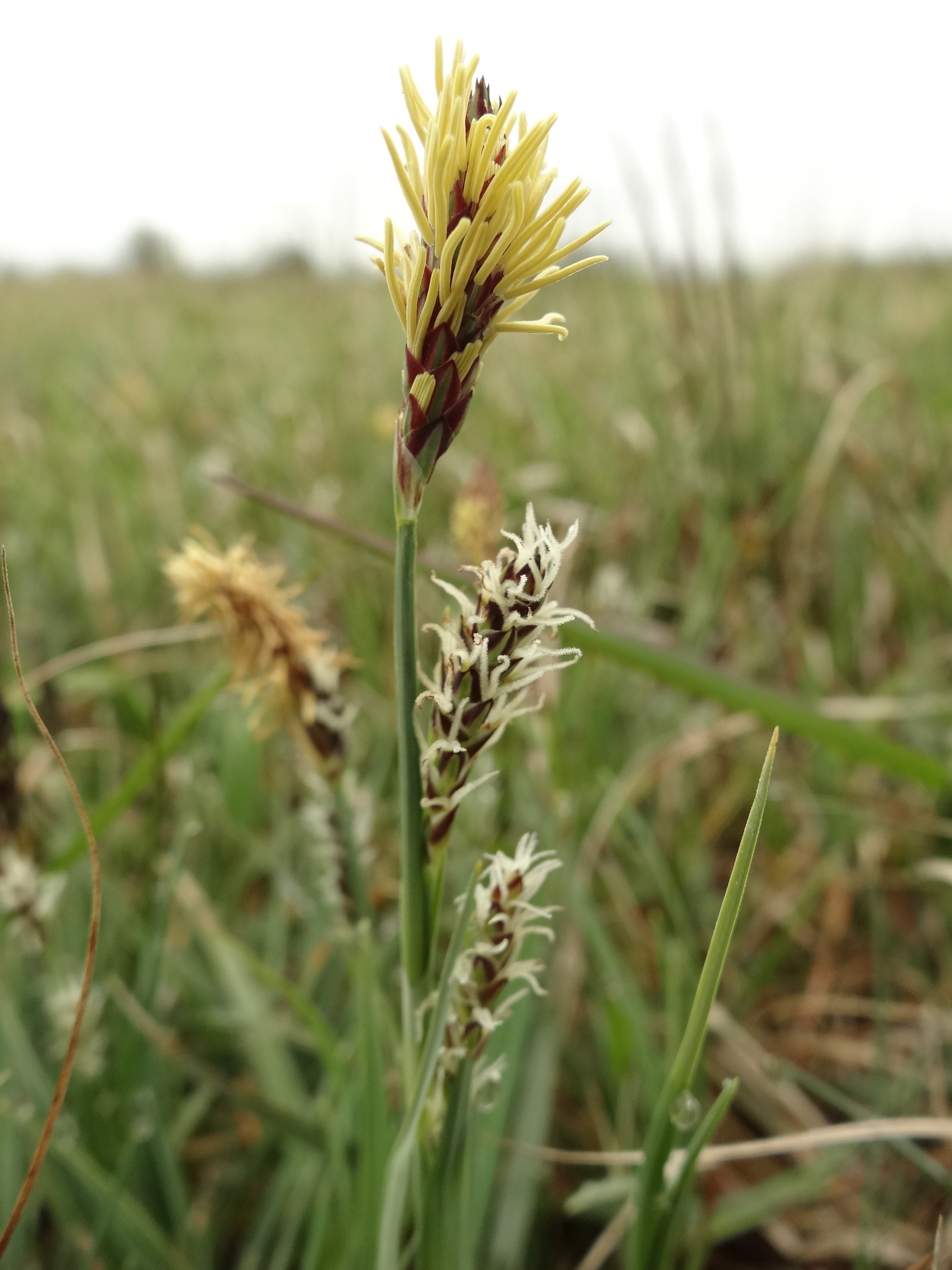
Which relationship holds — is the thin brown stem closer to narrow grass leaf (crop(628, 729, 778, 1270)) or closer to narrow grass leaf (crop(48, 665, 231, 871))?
narrow grass leaf (crop(48, 665, 231, 871))

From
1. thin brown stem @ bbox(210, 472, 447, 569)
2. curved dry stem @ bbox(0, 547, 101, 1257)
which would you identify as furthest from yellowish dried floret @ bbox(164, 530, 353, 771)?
curved dry stem @ bbox(0, 547, 101, 1257)

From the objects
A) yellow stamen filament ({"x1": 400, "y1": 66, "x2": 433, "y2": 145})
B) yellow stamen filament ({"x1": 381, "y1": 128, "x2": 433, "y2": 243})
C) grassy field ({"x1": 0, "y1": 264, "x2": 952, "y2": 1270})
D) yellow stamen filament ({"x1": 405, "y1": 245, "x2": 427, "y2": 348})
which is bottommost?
grassy field ({"x1": 0, "y1": 264, "x2": 952, "y2": 1270})

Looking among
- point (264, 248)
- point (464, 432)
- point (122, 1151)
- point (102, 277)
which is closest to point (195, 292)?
point (264, 248)

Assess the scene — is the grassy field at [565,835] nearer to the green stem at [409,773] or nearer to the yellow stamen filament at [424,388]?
the green stem at [409,773]

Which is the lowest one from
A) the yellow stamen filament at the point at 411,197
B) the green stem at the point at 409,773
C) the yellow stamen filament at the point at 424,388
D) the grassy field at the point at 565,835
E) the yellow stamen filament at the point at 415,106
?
the grassy field at the point at 565,835

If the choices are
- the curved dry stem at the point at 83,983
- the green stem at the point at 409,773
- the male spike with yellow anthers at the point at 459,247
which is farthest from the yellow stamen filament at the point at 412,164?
the curved dry stem at the point at 83,983

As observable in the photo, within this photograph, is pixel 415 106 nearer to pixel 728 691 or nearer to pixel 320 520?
pixel 320 520

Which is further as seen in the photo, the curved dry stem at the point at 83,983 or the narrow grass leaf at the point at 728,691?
the narrow grass leaf at the point at 728,691
